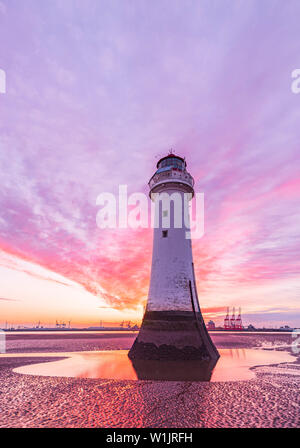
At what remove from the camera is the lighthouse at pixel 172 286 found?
635 inches

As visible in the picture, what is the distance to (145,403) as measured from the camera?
8.25 m

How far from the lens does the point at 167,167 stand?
20.1 m

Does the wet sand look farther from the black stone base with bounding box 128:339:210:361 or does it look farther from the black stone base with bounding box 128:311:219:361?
the black stone base with bounding box 128:311:219:361

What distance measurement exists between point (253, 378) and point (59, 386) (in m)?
9.17

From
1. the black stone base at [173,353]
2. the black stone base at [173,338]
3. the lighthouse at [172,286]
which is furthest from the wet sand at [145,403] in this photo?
the lighthouse at [172,286]

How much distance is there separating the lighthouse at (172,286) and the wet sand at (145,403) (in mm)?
4979

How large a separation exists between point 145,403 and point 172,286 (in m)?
9.59

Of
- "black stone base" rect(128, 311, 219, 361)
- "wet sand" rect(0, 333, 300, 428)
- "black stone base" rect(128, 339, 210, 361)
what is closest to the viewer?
"wet sand" rect(0, 333, 300, 428)

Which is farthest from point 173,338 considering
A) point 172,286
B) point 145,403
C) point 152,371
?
point 145,403

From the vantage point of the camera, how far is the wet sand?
6.80m

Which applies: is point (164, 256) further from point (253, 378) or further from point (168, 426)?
point (168, 426)

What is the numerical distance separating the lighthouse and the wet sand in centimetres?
498

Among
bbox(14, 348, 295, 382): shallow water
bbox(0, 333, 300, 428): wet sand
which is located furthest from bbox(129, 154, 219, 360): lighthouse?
bbox(0, 333, 300, 428): wet sand

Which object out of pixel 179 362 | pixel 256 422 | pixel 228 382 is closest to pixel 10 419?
pixel 256 422
